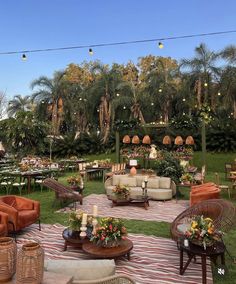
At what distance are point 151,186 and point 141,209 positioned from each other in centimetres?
164

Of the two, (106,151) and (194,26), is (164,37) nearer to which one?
(194,26)

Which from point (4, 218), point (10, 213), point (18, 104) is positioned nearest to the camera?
point (4, 218)

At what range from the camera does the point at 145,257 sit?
5008 millimetres

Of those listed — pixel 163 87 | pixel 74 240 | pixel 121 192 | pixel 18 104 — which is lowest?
pixel 74 240

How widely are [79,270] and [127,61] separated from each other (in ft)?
107

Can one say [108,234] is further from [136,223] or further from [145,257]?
[136,223]

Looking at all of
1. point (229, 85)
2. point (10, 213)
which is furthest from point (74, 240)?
point (229, 85)

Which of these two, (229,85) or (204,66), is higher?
(204,66)

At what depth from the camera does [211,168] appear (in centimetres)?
1809

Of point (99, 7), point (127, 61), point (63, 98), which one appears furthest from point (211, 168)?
point (127, 61)

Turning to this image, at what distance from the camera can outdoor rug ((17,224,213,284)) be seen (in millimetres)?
4289

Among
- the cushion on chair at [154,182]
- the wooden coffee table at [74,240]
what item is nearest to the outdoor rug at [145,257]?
the wooden coffee table at [74,240]

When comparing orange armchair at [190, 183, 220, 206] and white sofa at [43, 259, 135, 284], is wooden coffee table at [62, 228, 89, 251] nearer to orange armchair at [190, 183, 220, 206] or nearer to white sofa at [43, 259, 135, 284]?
white sofa at [43, 259, 135, 284]

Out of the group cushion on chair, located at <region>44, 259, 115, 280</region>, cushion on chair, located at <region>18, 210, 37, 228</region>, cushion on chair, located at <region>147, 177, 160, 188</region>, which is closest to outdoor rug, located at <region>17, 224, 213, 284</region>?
cushion on chair, located at <region>18, 210, 37, 228</region>
